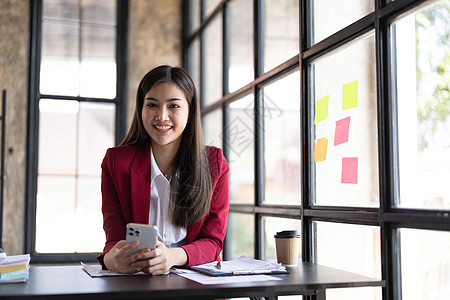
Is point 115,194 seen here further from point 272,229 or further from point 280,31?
point 280,31

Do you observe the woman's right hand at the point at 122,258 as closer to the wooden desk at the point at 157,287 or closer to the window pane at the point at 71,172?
the wooden desk at the point at 157,287

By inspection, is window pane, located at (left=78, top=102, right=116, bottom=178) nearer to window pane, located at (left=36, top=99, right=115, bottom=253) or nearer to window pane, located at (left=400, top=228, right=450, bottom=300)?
window pane, located at (left=36, top=99, right=115, bottom=253)

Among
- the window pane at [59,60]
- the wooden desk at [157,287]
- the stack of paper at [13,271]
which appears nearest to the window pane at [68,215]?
the window pane at [59,60]

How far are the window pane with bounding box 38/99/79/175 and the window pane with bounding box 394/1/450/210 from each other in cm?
350

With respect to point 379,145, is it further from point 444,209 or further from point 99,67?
point 99,67

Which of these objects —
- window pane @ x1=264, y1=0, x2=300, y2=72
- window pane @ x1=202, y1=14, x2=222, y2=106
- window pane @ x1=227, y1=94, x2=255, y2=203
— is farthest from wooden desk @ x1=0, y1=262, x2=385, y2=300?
window pane @ x1=202, y1=14, x2=222, y2=106

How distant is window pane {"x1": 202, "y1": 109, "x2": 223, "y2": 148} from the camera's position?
400 cm

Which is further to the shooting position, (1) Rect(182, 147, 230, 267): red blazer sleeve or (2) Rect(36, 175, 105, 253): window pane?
(2) Rect(36, 175, 105, 253): window pane

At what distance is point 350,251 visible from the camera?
2145 millimetres

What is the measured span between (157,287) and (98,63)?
3.73m

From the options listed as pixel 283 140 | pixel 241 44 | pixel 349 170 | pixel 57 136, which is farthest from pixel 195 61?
pixel 349 170

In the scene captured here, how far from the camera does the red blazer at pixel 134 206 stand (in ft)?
6.04

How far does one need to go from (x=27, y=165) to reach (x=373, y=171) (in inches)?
132

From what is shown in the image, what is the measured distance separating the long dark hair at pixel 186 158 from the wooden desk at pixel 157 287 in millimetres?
313
